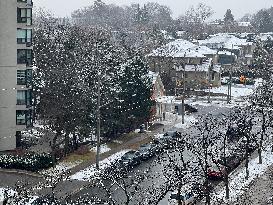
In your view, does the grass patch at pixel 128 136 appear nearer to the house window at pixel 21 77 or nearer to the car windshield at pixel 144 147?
the car windshield at pixel 144 147

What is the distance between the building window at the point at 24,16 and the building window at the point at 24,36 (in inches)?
20.5

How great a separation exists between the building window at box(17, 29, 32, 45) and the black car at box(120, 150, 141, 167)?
9.86m

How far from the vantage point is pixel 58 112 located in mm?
32250

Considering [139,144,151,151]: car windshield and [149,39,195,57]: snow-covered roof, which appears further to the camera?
[149,39,195,57]: snow-covered roof

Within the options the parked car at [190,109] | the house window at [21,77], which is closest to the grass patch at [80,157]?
the house window at [21,77]

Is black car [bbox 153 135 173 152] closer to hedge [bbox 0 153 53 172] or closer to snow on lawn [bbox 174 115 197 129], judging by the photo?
hedge [bbox 0 153 53 172]

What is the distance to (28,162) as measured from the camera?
1200 inches

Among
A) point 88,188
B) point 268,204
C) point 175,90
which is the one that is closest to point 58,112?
point 88,188

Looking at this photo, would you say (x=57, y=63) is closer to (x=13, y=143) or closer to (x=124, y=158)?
(x=13, y=143)

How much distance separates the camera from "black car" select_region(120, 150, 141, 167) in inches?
1223

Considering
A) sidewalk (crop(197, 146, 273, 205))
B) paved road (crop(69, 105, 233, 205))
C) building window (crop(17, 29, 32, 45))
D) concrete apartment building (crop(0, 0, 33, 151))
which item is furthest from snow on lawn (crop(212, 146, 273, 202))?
building window (crop(17, 29, 32, 45))

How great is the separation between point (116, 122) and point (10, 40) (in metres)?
8.80

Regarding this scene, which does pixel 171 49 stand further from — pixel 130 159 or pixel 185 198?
pixel 185 198

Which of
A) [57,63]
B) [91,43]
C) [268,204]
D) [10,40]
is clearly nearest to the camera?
[268,204]
